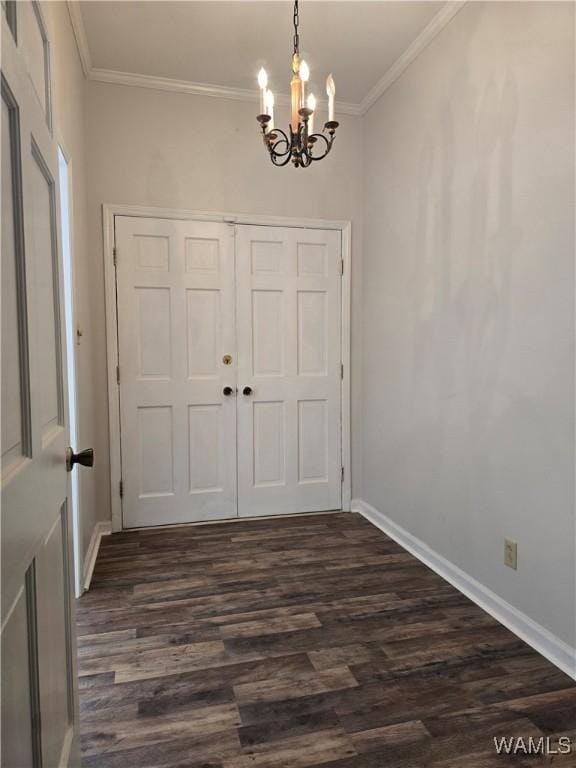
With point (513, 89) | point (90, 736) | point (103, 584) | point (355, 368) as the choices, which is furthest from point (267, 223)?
point (90, 736)

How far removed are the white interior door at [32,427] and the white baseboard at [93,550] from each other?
143 centimetres

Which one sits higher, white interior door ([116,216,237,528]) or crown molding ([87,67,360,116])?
crown molding ([87,67,360,116])

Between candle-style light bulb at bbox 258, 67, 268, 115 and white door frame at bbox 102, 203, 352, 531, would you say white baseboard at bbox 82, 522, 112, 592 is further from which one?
candle-style light bulb at bbox 258, 67, 268, 115

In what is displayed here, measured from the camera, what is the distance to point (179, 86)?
3.19 meters

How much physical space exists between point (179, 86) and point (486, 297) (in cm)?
242

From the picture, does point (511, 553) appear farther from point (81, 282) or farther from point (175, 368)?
point (81, 282)

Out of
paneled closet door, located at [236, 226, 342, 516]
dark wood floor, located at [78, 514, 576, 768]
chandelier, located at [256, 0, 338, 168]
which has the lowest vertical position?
dark wood floor, located at [78, 514, 576, 768]

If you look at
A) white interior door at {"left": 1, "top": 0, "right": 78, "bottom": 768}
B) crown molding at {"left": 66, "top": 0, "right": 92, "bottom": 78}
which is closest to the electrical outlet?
white interior door at {"left": 1, "top": 0, "right": 78, "bottom": 768}

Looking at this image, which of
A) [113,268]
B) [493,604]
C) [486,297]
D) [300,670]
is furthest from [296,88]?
[493,604]

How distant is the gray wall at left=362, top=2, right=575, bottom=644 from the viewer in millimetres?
1898

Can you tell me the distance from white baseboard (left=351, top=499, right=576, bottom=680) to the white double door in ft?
2.56

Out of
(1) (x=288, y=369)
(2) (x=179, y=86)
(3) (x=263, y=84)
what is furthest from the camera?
(1) (x=288, y=369)

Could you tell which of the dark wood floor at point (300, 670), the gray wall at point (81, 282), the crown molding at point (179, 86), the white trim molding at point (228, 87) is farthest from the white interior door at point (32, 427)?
the crown molding at point (179, 86)

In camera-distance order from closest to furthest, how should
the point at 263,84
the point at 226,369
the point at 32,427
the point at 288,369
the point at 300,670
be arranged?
the point at 32,427, the point at 300,670, the point at 263,84, the point at 226,369, the point at 288,369
